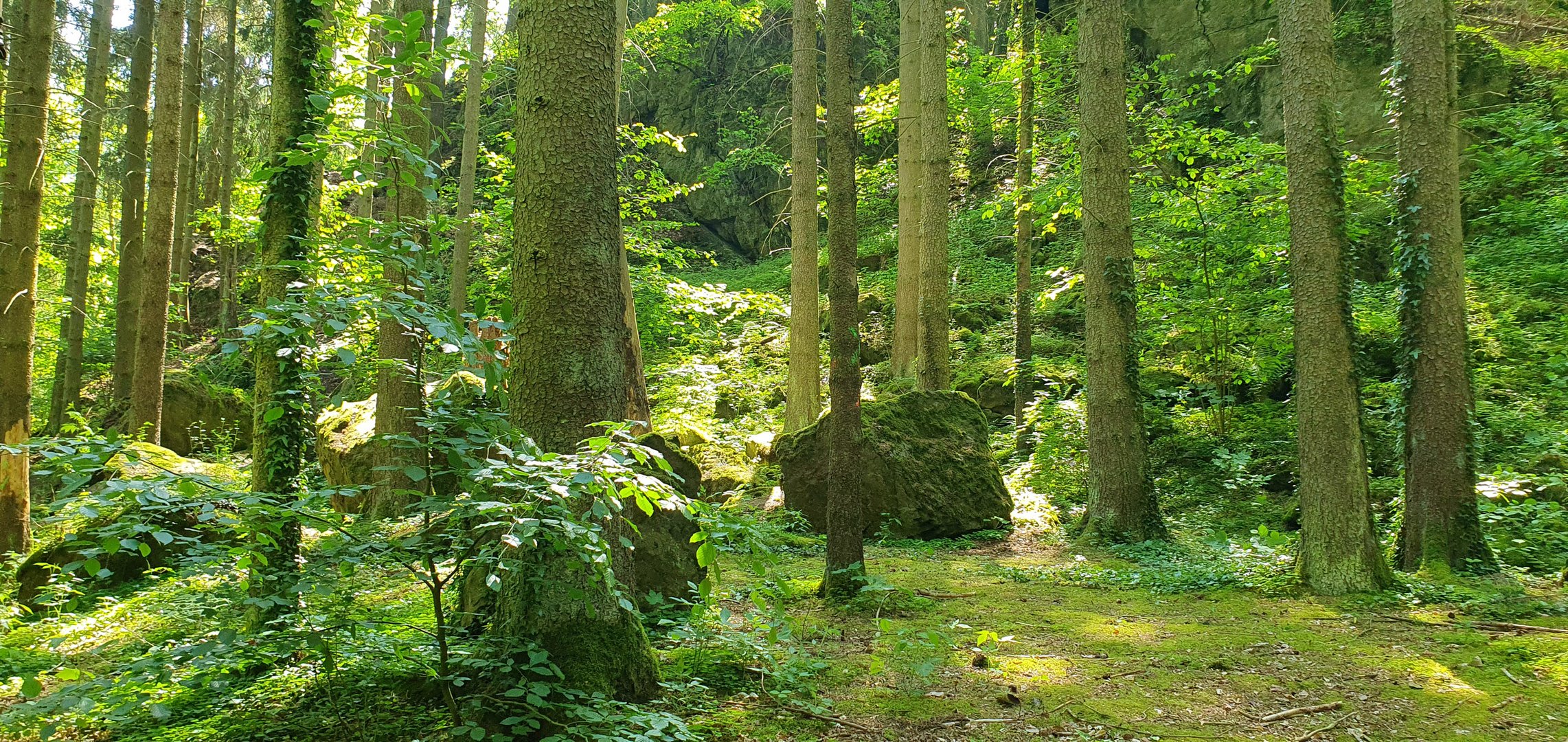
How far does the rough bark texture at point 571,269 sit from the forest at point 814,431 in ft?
0.06

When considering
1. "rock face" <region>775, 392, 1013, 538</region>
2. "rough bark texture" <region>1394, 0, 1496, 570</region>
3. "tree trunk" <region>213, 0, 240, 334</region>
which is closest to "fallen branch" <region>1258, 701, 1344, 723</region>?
"rough bark texture" <region>1394, 0, 1496, 570</region>

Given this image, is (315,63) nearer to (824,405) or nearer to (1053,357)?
(824,405)

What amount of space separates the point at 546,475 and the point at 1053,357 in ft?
47.7

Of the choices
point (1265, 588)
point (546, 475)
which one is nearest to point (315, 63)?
point (546, 475)

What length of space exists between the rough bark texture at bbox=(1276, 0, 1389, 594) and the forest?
32 mm

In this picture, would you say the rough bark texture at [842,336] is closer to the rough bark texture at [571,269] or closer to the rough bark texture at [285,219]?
the rough bark texture at [571,269]

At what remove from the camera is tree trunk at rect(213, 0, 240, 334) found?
19.7 metres

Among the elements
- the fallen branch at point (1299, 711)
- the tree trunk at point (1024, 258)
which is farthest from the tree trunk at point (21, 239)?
the tree trunk at point (1024, 258)

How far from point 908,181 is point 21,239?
10837 millimetres

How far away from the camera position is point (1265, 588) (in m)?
6.42

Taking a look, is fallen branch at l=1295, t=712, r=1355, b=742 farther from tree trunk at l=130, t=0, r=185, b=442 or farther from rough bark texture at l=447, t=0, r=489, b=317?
rough bark texture at l=447, t=0, r=489, b=317

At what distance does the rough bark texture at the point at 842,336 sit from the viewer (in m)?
5.89

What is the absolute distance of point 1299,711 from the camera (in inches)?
151

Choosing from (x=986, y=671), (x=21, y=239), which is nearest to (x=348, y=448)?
(x=21, y=239)
